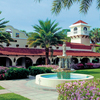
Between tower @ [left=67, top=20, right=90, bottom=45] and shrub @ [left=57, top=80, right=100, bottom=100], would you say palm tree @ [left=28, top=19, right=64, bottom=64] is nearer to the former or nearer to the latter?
tower @ [left=67, top=20, right=90, bottom=45]

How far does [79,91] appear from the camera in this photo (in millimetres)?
5348

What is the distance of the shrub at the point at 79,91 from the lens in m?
4.95

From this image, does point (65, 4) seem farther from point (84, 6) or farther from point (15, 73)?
point (15, 73)

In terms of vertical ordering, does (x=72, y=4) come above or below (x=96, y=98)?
above

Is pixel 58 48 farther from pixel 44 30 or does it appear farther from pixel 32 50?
pixel 44 30

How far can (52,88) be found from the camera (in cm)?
1005

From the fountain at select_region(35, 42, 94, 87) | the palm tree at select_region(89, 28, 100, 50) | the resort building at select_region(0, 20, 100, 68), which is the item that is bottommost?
the fountain at select_region(35, 42, 94, 87)

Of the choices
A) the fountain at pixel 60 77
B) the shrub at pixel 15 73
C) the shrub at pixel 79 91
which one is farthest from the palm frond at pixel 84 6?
the shrub at pixel 15 73

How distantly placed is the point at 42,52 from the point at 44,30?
552 cm

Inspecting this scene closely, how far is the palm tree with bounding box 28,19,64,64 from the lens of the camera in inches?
943

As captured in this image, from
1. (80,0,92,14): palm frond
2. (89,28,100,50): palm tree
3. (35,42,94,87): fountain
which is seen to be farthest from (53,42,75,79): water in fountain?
(89,28,100,50): palm tree

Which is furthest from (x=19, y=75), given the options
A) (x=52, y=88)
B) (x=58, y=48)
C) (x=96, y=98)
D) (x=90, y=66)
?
(x=90, y=66)

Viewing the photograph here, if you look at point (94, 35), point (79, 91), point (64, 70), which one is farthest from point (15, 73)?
point (94, 35)

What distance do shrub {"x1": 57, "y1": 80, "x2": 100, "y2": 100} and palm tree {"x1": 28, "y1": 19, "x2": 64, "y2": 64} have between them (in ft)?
58.9
